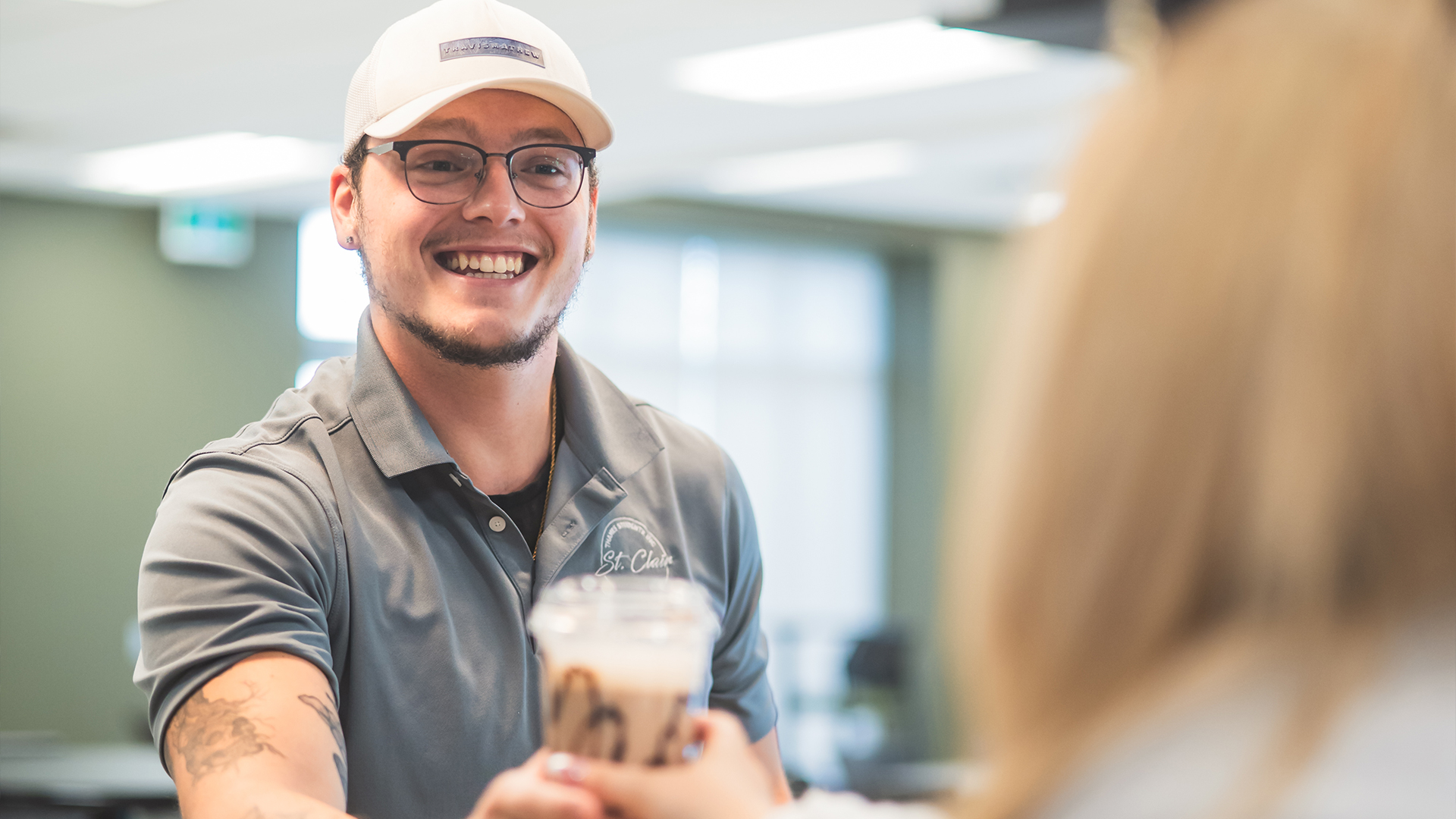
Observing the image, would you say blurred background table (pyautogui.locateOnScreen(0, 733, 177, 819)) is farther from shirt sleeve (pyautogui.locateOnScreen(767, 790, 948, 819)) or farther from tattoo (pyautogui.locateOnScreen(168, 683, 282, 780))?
shirt sleeve (pyautogui.locateOnScreen(767, 790, 948, 819))

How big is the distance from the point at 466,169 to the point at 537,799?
3.46 ft

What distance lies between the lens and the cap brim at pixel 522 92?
5.53 ft

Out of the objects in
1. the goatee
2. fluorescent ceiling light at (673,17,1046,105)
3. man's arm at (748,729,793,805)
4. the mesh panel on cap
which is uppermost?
fluorescent ceiling light at (673,17,1046,105)

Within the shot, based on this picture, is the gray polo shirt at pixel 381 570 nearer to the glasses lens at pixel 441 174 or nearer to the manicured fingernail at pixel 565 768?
the glasses lens at pixel 441 174

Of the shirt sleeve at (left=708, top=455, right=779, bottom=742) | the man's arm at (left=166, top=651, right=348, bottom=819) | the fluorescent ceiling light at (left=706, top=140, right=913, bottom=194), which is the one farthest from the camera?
the fluorescent ceiling light at (left=706, top=140, right=913, bottom=194)

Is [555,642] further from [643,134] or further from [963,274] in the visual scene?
[963,274]

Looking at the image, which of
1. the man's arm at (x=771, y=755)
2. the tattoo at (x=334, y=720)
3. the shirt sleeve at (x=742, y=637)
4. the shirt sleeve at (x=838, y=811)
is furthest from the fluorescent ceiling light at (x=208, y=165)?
the shirt sleeve at (x=838, y=811)

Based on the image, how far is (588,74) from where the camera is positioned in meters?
5.58

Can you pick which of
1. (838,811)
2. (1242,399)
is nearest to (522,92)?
(838,811)

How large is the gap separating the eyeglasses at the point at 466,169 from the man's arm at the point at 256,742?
63cm

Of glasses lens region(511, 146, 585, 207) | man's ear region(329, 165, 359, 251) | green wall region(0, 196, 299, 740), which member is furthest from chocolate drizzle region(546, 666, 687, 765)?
green wall region(0, 196, 299, 740)

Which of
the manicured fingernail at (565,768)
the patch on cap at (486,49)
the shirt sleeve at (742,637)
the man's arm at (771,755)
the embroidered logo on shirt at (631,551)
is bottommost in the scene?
the man's arm at (771,755)

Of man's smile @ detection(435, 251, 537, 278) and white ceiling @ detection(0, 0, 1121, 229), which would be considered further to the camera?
white ceiling @ detection(0, 0, 1121, 229)

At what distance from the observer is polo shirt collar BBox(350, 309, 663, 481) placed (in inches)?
63.3
